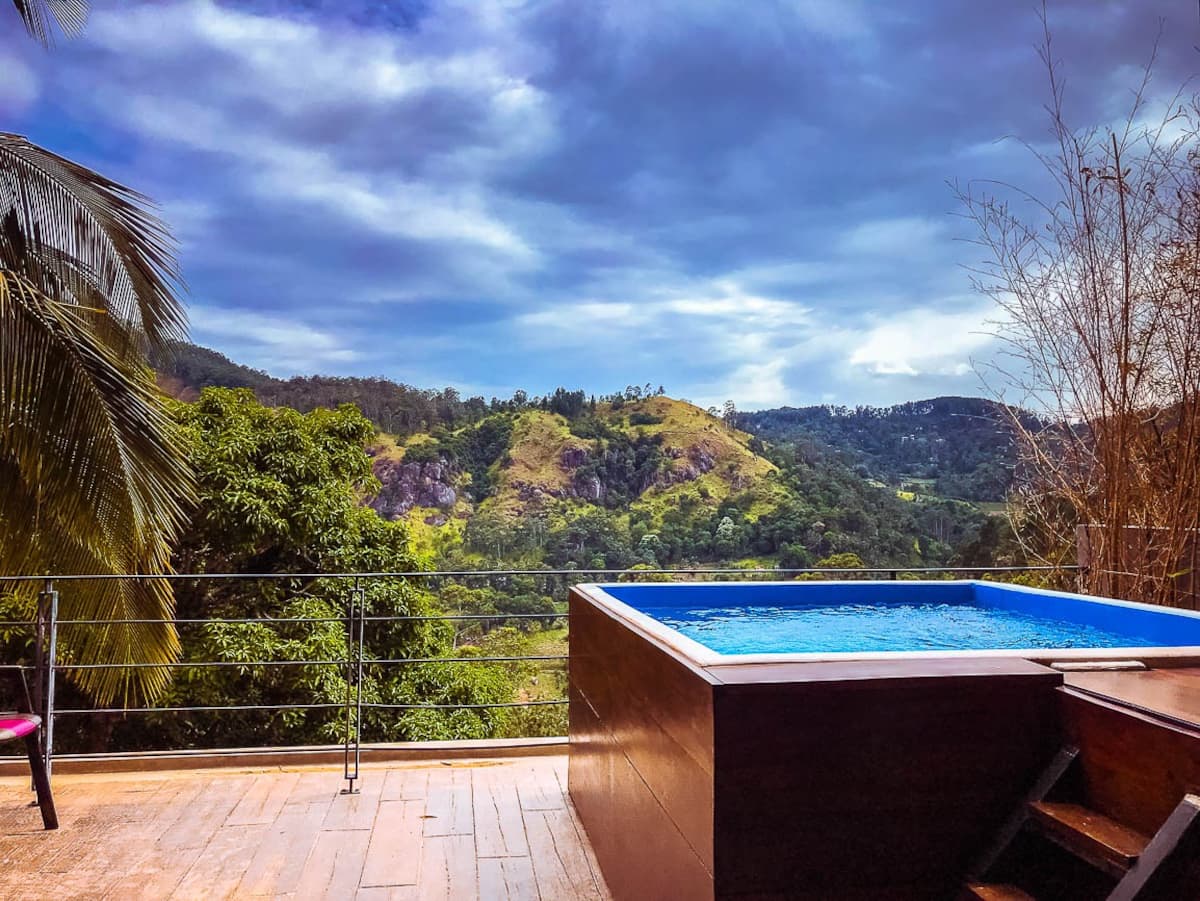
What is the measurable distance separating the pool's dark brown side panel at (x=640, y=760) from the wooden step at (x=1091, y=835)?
0.60m

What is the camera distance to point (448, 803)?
349 centimetres

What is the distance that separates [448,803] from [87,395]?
1.96 meters

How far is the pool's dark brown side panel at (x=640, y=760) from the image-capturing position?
1.77 metres

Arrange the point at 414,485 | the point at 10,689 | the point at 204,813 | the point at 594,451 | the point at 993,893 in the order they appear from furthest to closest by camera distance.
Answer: the point at 594,451, the point at 414,485, the point at 10,689, the point at 204,813, the point at 993,893

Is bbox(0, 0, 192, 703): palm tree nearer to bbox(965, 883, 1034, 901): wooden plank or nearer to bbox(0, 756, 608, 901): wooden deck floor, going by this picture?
bbox(0, 756, 608, 901): wooden deck floor

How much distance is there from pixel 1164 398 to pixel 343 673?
648cm

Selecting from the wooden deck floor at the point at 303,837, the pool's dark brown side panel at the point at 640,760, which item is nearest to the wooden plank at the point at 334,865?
the wooden deck floor at the point at 303,837

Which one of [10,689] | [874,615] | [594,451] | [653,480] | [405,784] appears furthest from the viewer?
[594,451]

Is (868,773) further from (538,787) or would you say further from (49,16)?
(49,16)

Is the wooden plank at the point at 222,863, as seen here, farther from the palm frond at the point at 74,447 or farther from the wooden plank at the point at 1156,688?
the wooden plank at the point at 1156,688

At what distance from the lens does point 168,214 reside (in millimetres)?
4125

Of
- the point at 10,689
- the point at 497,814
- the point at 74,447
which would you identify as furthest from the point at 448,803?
the point at 10,689

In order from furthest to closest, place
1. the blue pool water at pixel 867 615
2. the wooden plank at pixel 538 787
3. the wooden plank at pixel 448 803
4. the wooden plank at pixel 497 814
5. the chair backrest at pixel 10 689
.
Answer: the chair backrest at pixel 10 689 < the blue pool water at pixel 867 615 < the wooden plank at pixel 538 787 < the wooden plank at pixel 448 803 < the wooden plank at pixel 497 814

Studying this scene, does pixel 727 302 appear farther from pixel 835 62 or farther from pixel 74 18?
pixel 74 18
